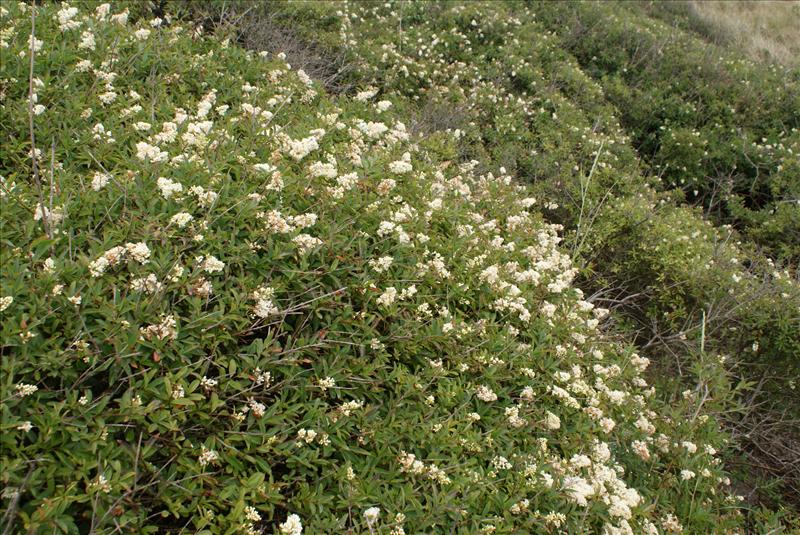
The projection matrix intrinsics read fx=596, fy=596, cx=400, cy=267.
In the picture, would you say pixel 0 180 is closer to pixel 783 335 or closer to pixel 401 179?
pixel 401 179

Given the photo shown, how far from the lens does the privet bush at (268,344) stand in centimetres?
188

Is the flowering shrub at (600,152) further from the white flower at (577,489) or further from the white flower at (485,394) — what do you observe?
the white flower at (577,489)

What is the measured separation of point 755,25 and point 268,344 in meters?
14.2

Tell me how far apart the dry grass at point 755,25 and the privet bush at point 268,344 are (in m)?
10.2

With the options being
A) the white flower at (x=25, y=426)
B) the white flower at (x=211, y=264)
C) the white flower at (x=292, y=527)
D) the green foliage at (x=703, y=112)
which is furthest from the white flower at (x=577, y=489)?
the green foliage at (x=703, y=112)

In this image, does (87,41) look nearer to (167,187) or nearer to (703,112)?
(167,187)

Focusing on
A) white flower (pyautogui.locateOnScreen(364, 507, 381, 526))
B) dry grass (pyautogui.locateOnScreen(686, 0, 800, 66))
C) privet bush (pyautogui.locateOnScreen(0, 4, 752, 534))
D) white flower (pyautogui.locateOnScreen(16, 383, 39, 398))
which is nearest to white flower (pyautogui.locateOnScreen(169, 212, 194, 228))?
privet bush (pyautogui.locateOnScreen(0, 4, 752, 534))

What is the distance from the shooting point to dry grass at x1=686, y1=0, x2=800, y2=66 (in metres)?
→ 11.3

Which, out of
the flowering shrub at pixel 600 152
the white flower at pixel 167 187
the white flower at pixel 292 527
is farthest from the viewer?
the flowering shrub at pixel 600 152

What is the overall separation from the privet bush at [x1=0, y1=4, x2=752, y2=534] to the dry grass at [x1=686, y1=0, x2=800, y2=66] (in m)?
10.2

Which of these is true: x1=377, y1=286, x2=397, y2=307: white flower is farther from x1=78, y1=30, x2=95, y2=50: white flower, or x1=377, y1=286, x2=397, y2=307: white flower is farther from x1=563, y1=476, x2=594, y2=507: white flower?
x1=78, y1=30, x2=95, y2=50: white flower

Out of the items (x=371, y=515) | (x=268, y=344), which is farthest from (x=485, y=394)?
(x=268, y=344)

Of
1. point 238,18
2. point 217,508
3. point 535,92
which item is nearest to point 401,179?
point 217,508

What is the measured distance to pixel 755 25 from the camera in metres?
12.6
